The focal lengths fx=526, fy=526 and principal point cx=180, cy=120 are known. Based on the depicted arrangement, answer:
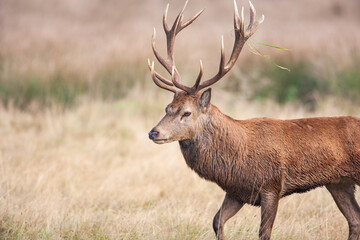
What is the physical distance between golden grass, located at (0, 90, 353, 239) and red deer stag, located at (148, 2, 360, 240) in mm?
500

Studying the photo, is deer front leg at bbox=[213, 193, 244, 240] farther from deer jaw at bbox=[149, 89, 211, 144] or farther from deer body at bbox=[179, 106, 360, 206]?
deer jaw at bbox=[149, 89, 211, 144]

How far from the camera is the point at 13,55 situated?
426 inches

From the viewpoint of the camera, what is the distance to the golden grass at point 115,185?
16.0 ft

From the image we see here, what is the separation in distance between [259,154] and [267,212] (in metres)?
0.49

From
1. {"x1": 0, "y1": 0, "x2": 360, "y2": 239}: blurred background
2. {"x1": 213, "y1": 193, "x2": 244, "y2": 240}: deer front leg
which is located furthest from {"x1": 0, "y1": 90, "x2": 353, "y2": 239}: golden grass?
{"x1": 213, "y1": 193, "x2": 244, "y2": 240}: deer front leg

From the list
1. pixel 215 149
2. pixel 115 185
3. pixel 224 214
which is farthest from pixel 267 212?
pixel 115 185

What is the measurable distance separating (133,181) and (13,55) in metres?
5.29

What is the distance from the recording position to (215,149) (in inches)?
180

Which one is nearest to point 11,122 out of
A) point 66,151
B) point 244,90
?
point 66,151

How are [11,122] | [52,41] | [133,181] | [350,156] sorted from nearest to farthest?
1. [350,156]
2. [133,181]
3. [11,122]
4. [52,41]

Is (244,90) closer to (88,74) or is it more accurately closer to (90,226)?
(88,74)

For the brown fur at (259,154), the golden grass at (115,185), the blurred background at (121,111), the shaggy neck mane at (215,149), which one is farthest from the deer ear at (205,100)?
the golden grass at (115,185)

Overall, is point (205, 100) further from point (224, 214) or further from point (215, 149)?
point (224, 214)

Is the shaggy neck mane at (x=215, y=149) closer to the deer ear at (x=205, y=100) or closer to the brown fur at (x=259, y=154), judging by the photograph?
the brown fur at (x=259, y=154)
